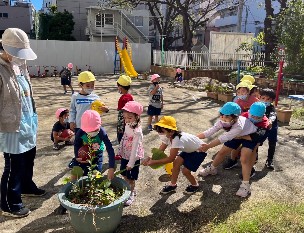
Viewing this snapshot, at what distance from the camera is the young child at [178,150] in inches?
145

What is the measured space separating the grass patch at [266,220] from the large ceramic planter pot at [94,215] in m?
1.07

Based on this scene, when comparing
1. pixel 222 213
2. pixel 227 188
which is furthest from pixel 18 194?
pixel 227 188

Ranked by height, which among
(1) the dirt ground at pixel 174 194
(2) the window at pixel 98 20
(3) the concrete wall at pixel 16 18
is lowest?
(1) the dirt ground at pixel 174 194

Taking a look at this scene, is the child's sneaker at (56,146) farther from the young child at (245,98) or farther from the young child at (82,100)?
the young child at (245,98)

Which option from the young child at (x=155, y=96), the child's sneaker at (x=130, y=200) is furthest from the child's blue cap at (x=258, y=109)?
the young child at (x=155, y=96)

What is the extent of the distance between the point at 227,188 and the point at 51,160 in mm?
2977

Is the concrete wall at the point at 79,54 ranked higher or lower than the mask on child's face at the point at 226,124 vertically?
higher

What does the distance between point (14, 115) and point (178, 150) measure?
6.33ft

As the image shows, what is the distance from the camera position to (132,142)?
11.9 feet

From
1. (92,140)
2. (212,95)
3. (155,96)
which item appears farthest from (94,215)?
(212,95)

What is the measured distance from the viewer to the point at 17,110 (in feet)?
10.5

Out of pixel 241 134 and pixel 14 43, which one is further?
pixel 241 134

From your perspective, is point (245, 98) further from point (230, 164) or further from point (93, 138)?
point (93, 138)

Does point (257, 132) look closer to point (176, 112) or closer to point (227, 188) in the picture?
point (227, 188)
